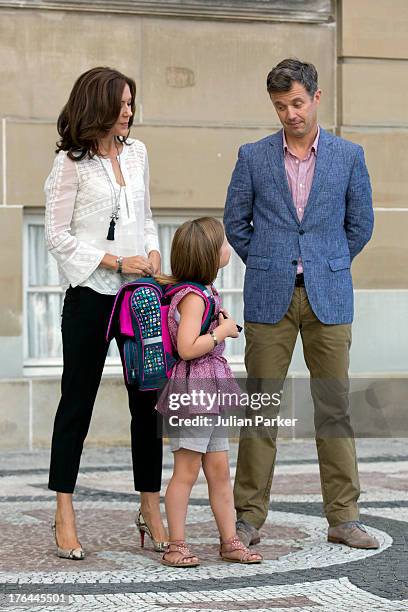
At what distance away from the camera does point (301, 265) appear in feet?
19.3

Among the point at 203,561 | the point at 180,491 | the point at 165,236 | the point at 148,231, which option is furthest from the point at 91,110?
the point at 165,236

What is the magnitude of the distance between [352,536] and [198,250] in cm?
139

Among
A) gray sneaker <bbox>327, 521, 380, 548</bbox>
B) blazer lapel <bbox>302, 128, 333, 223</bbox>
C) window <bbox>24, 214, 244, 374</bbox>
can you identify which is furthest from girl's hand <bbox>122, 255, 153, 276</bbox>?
window <bbox>24, 214, 244, 374</bbox>

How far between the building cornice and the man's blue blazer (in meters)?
4.20

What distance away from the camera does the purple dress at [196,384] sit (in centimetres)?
537

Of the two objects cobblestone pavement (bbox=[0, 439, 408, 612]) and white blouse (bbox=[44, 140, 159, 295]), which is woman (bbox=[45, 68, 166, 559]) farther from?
cobblestone pavement (bbox=[0, 439, 408, 612])

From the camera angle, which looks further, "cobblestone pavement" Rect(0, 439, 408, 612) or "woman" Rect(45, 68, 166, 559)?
"woman" Rect(45, 68, 166, 559)

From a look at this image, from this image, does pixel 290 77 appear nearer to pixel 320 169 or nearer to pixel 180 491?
pixel 320 169

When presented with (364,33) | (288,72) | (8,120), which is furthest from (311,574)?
(364,33)

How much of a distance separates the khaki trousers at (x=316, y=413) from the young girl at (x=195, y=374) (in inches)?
17.5

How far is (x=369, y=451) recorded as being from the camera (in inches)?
379

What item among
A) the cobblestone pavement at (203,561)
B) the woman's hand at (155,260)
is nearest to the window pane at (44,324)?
the cobblestone pavement at (203,561)

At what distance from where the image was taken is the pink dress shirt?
5906mm

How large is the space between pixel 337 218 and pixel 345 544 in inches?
54.4
